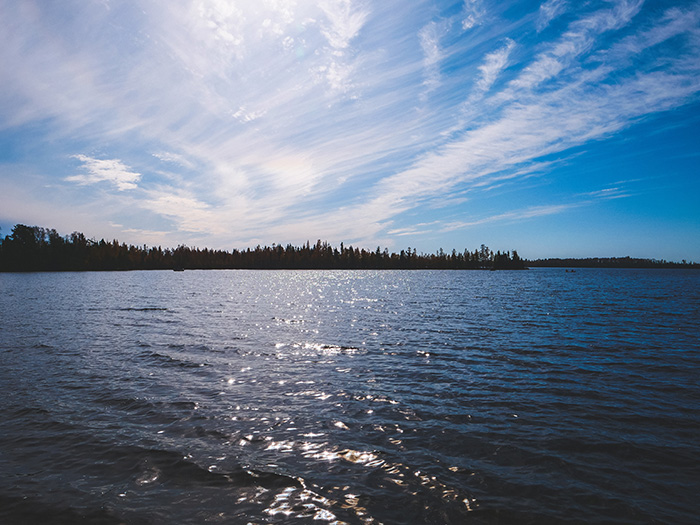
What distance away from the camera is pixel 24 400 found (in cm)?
1473

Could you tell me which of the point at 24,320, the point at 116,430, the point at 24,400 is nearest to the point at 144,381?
the point at 24,400

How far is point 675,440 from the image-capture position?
38.0 ft

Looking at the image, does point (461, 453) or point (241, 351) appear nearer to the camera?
point (461, 453)

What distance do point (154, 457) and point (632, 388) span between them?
68.6ft

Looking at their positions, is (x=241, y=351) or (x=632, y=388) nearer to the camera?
(x=632, y=388)

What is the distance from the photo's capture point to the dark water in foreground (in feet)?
26.8

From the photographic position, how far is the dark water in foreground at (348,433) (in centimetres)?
816

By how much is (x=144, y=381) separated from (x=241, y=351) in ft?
24.6

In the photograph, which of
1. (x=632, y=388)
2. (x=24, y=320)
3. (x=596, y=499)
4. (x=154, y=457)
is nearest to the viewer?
(x=596, y=499)

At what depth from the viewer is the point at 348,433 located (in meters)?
11.9

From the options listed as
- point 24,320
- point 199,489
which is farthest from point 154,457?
point 24,320

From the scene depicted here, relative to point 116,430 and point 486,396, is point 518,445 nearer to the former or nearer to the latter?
point 486,396

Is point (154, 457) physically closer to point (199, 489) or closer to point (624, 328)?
point (199, 489)

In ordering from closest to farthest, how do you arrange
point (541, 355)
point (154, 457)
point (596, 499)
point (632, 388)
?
point (596, 499) < point (154, 457) < point (632, 388) < point (541, 355)
